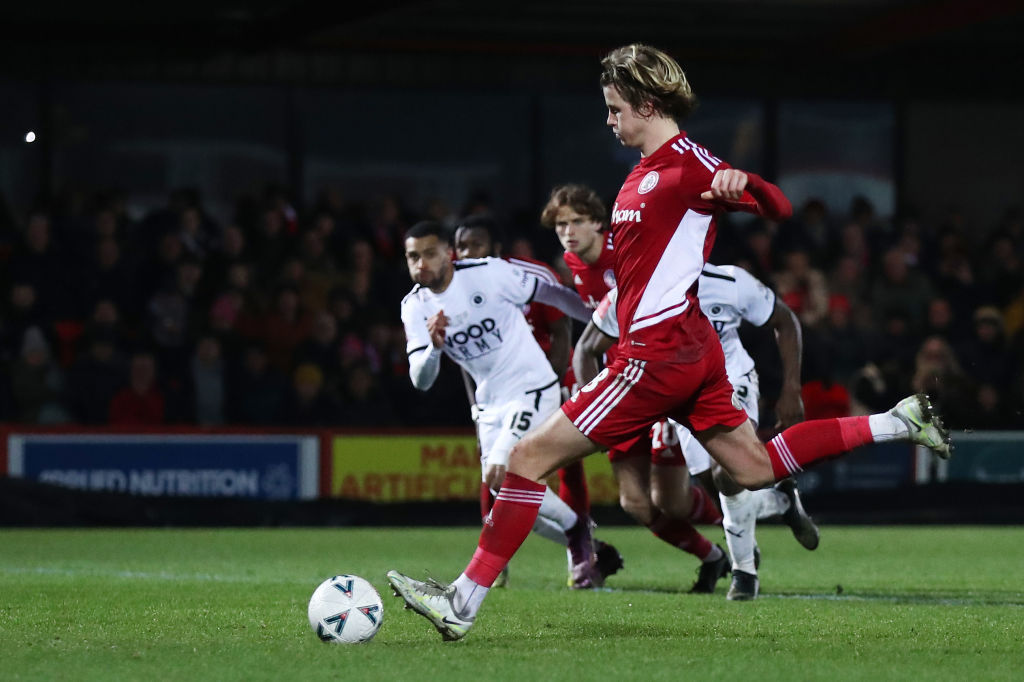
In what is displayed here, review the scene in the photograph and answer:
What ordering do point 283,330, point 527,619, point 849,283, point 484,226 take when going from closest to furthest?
point 527,619, point 484,226, point 283,330, point 849,283

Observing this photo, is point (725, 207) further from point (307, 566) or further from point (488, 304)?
point (307, 566)

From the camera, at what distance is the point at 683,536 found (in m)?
8.38

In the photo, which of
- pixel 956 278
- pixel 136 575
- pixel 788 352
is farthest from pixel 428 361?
pixel 956 278

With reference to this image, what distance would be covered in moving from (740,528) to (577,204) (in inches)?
72.6

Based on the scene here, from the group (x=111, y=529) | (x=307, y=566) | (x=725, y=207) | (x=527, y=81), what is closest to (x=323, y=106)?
(x=527, y=81)

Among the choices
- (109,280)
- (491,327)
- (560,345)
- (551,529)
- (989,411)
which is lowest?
(551,529)

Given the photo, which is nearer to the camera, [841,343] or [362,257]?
[362,257]

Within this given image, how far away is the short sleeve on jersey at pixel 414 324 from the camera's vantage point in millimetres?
8094

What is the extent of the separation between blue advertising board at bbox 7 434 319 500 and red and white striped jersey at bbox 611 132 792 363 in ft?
28.0

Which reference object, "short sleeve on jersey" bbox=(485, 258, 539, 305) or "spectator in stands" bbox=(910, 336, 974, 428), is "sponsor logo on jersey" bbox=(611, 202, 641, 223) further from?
"spectator in stands" bbox=(910, 336, 974, 428)

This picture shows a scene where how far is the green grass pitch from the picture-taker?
5.24 meters

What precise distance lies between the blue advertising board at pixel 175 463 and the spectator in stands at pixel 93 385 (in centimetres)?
27

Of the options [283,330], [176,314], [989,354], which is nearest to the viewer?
[176,314]

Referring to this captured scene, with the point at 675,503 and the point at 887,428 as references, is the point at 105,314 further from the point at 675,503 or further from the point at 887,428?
the point at 887,428
